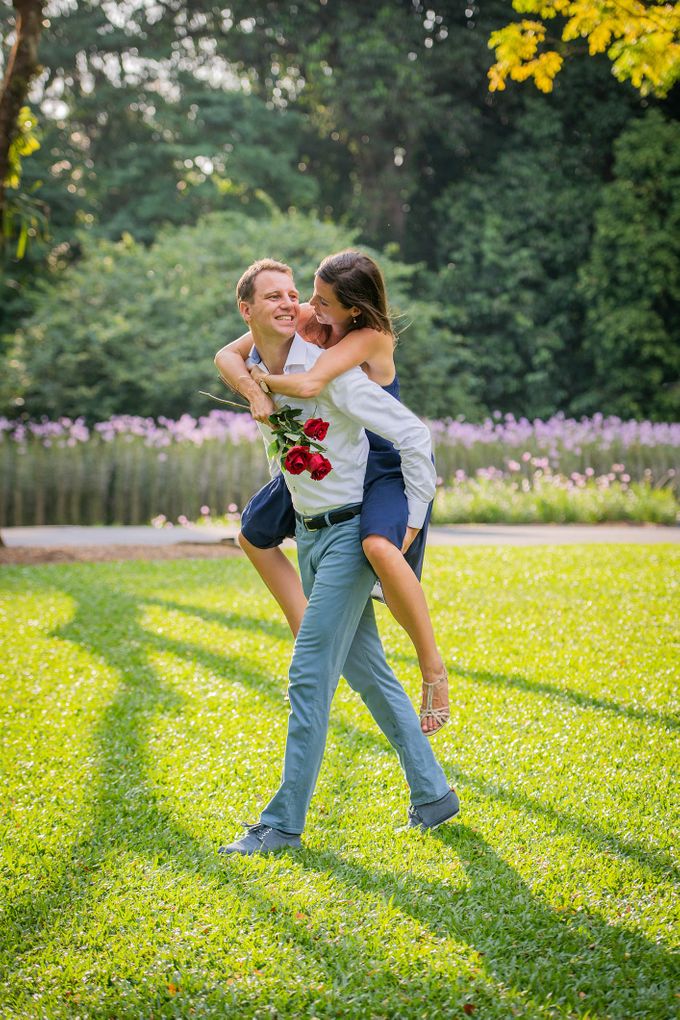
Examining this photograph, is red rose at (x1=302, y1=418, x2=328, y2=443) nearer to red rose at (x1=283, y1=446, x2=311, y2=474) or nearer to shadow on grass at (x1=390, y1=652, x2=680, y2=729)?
red rose at (x1=283, y1=446, x2=311, y2=474)

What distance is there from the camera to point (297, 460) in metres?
2.98

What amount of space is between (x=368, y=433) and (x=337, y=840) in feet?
4.32

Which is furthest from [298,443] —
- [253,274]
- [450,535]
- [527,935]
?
[450,535]

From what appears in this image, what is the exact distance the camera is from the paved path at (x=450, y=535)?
10070 mm

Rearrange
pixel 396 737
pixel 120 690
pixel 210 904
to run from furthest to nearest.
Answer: pixel 120 690 < pixel 396 737 < pixel 210 904

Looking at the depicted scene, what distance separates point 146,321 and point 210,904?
1502cm

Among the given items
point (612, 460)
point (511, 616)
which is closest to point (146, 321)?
point (612, 460)

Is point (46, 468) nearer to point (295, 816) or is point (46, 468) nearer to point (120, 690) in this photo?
point (120, 690)

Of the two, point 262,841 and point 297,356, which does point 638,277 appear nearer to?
point 297,356

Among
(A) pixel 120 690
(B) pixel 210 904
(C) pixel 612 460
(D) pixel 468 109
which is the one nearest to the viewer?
(B) pixel 210 904

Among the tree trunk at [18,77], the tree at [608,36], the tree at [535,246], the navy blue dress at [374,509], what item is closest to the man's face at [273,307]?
the navy blue dress at [374,509]

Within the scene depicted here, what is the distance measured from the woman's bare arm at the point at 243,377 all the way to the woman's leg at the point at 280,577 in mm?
525

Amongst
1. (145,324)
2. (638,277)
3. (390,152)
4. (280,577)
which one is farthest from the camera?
(390,152)

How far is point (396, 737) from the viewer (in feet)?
11.0
